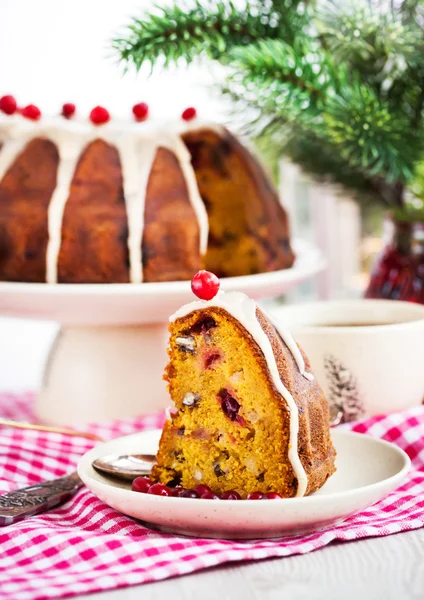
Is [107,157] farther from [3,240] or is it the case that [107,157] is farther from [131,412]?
[131,412]

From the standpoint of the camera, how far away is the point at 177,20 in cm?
125

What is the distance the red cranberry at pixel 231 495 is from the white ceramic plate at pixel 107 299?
1.29ft

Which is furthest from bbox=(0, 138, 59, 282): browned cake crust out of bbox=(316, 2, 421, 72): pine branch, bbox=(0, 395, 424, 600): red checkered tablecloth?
bbox=(316, 2, 421, 72): pine branch

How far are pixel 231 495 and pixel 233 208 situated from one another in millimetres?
570

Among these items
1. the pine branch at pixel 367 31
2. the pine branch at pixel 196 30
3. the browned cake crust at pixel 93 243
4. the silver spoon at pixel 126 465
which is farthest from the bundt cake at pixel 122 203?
the silver spoon at pixel 126 465

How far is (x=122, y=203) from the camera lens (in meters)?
1.23

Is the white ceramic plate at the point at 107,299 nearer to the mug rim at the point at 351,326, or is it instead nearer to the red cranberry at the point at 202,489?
the mug rim at the point at 351,326

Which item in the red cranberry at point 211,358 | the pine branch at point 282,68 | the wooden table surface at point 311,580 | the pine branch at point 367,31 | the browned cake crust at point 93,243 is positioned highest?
the pine branch at point 367,31

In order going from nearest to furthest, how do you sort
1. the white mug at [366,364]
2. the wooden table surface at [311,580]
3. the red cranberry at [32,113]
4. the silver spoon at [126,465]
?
the wooden table surface at [311,580]
the silver spoon at [126,465]
the white mug at [366,364]
the red cranberry at [32,113]

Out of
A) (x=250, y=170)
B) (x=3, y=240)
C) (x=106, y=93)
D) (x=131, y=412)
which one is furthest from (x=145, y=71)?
(x=106, y=93)

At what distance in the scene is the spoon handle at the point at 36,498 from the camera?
864 millimetres

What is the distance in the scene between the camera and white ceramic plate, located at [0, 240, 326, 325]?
1.16 m

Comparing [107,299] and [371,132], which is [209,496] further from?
[371,132]

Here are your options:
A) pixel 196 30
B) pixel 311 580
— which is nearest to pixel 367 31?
pixel 196 30
